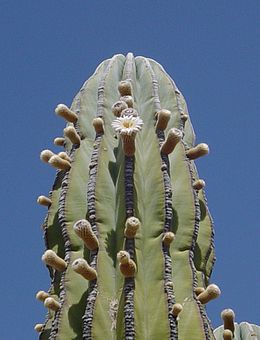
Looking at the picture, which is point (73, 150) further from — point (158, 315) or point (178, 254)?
point (158, 315)

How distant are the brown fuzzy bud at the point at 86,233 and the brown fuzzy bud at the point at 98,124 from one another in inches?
25.6

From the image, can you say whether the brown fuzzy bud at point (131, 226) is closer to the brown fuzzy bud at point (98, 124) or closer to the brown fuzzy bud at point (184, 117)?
the brown fuzzy bud at point (98, 124)

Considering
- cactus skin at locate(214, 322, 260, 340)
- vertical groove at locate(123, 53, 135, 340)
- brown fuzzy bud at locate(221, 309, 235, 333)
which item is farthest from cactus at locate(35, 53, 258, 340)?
cactus skin at locate(214, 322, 260, 340)

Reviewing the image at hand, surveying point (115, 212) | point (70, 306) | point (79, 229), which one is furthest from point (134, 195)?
point (70, 306)

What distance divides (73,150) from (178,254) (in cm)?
79

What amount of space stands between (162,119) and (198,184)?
0.36 meters

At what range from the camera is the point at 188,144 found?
162 inches

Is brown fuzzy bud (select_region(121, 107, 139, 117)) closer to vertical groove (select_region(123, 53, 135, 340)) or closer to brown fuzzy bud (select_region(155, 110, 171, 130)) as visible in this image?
brown fuzzy bud (select_region(155, 110, 171, 130))

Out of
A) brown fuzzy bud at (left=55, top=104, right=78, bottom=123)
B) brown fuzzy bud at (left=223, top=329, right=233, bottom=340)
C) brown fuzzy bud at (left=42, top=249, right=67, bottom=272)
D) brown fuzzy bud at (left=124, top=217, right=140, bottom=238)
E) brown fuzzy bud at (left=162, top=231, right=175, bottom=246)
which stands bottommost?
brown fuzzy bud at (left=223, top=329, right=233, bottom=340)

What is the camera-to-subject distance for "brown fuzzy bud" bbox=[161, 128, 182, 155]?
145 inches

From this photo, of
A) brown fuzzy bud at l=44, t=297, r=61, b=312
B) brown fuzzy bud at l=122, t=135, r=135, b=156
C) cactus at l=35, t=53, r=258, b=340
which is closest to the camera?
cactus at l=35, t=53, r=258, b=340

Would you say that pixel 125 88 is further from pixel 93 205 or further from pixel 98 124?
pixel 93 205

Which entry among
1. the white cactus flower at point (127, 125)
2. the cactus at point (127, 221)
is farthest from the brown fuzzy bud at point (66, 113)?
the white cactus flower at point (127, 125)

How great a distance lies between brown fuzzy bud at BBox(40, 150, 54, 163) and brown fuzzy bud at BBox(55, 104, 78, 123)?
8.4 inches
